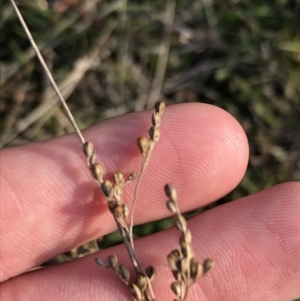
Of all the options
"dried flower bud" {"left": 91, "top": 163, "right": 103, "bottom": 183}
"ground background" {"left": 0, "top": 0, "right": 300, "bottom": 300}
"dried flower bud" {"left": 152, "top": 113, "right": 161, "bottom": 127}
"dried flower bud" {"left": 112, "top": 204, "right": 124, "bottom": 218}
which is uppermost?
"ground background" {"left": 0, "top": 0, "right": 300, "bottom": 300}

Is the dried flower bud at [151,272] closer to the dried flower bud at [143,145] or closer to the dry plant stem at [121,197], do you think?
the dry plant stem at [121,197]

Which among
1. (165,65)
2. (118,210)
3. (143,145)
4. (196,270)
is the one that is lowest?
(196,270)

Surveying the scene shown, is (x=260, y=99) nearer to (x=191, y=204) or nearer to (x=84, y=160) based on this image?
(x=191, y=204)

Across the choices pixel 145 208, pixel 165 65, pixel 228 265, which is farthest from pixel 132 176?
pixel 165 65

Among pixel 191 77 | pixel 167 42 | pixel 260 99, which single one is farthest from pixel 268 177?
pixel 167 42

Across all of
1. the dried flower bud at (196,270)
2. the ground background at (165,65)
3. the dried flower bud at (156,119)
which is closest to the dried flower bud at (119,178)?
the dried flower bud at (156,119)

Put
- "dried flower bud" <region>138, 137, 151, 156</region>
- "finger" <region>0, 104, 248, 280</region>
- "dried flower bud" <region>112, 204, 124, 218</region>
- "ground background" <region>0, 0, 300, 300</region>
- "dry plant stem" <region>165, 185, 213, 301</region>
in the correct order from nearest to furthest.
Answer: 1. "dry plant stem" <region>165, 185, 213, 301</region>
2. "dried flower bud" <region>112, 204, 124, 218</region>
3. "dried flower bud" <region>138, 137, 151, 156</region>
4. "finger" <region>0, 104, 248, 280</region>
5. "ground background" <region>0, 0, 300, 300</region>

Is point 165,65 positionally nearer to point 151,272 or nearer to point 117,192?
→ point 117,192

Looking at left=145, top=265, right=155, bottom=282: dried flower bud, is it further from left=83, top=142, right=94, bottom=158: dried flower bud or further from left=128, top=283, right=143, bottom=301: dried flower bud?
left=83, top=142, right=94, bottom=158: dried flower bud

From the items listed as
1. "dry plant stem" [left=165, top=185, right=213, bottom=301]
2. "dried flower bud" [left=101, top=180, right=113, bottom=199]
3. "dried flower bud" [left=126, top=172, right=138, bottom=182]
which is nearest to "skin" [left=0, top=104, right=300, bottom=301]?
"dried flower bud" [left=126, top=172, right=138, bottom=182]
